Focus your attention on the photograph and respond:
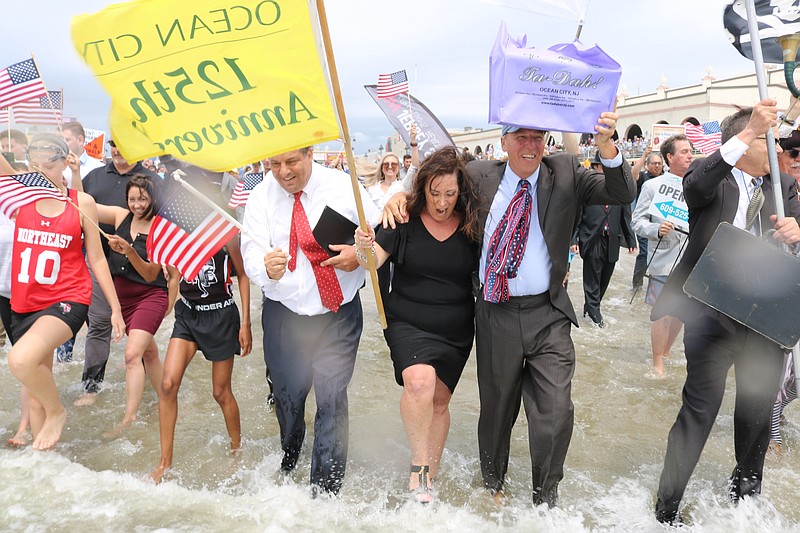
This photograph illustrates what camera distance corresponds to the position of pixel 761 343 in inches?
142

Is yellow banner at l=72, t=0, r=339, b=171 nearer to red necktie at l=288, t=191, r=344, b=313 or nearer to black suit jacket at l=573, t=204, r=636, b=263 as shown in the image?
red necktie at l=288, t=191, r=344, b=313

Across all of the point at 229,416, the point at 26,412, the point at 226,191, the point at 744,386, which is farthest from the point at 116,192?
the point at 744,386

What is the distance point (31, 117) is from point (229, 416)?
6746 mm

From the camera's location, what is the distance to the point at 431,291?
→ 4078mm

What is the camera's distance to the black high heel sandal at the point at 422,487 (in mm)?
3941

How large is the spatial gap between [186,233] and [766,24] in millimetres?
3848

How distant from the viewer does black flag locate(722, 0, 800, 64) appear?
12.3 feet

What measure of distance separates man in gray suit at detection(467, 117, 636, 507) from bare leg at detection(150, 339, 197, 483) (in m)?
2.06

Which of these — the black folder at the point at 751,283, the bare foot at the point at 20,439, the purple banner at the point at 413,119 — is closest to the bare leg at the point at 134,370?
the bare foot at the point at 20,439

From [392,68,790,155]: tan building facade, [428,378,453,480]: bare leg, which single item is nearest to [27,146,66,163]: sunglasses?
[428,378,453,480]: bare leg

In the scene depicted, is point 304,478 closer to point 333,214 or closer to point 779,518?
point 333,214

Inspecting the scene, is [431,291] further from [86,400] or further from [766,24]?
[86,400]

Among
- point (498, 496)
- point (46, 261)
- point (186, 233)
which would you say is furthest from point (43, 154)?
point (498, 496)

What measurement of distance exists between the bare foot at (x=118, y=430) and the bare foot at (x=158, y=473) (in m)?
0.97
